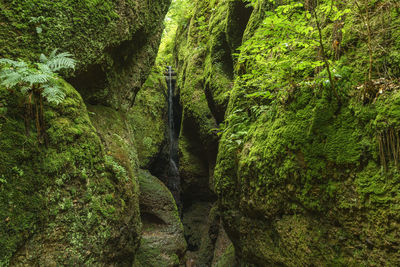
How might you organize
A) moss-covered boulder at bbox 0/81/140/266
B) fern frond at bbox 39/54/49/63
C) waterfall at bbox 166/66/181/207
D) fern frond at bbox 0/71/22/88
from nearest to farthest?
fern frond at bbox 0/71/22/88 → moss-covered boulder at bbox 0/81/140/266 → fern frond at bbox 39/54/49/63 → waterfall at bbox 166/66/181/207

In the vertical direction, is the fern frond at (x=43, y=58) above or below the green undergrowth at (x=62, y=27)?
below

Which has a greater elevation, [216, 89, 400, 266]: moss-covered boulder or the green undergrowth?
the green undergrowth

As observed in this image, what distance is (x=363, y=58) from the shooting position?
3.30 m

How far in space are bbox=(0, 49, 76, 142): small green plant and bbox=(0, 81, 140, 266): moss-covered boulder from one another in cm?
10

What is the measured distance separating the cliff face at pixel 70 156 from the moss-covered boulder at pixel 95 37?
0.8 inches

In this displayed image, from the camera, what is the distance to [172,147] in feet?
48.0

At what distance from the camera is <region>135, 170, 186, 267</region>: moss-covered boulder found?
7715mm

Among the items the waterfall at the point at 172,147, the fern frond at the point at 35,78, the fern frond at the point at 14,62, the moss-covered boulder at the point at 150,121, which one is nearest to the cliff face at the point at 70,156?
the fern frond at the point at 14,62

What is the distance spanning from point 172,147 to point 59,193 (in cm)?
1078

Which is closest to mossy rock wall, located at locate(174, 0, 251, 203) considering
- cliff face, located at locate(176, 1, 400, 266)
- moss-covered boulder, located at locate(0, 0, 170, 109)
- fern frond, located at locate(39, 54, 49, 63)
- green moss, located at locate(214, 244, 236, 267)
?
moss-covered boulder, located at locate(0, 0, 170, 109)

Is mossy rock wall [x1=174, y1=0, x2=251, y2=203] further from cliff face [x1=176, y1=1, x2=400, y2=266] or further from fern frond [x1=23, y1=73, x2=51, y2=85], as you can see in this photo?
fern frond [x1=23, y1=73, x2=51, y2=85]

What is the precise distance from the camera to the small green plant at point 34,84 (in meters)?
3.19

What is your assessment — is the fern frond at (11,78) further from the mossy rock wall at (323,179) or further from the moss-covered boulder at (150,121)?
the moss-covered boulder at (150,121)

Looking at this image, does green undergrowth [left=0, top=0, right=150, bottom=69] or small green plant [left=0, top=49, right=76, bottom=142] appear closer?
small green plant [left=0, top=49, right=76, bottom=142]
